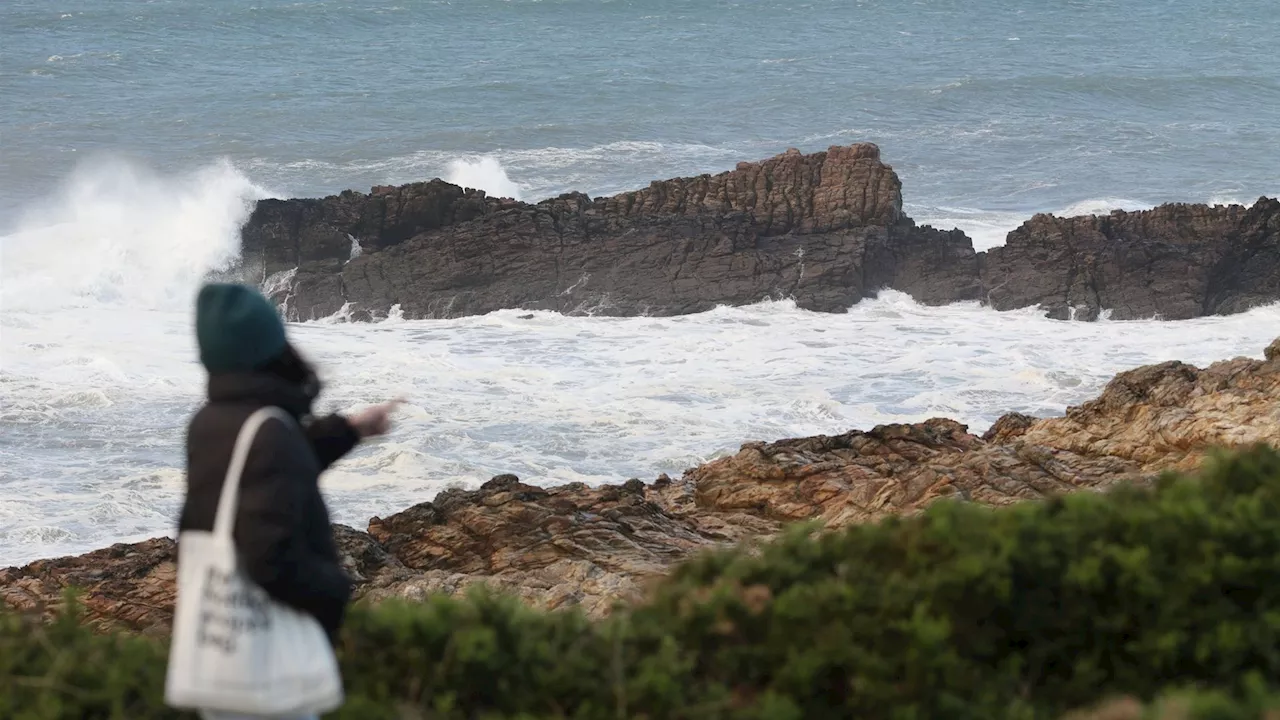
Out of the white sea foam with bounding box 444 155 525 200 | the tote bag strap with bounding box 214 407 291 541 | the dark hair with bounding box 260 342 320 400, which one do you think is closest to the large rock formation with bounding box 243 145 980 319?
the white sea foam with bounding box 444 155 525 200

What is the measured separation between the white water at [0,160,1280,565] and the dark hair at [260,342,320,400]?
12914 millimetres

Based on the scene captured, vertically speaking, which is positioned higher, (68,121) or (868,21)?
(868,21)

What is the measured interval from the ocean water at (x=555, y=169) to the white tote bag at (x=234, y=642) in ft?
42.8

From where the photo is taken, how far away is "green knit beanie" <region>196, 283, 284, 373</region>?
3.96 meters

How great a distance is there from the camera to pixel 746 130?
47312 millimetres

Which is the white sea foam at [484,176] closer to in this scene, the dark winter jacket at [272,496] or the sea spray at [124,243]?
the sea spray at [124,243]

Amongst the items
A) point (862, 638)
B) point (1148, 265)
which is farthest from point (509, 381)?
point (862, 638)

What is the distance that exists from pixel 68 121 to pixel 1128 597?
48549mm

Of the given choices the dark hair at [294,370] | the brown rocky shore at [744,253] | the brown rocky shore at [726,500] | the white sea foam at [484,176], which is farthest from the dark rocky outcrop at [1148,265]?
the dark hair at [294,370]

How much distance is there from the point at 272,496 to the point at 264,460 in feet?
0.30

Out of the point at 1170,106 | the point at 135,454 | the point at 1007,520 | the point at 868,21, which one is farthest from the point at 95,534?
the point at 868,21

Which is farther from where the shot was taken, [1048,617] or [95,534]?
[95,534]

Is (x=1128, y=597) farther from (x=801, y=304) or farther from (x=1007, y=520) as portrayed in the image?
(x=801, y=304)

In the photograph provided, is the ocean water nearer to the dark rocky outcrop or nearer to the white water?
the white water
